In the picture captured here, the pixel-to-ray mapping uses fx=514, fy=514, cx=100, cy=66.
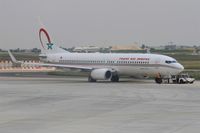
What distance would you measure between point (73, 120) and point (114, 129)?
303 centimetres

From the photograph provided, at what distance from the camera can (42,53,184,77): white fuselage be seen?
51344 mm

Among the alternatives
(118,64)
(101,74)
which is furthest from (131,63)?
(101,74)

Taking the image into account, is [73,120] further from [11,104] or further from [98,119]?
[11,104]

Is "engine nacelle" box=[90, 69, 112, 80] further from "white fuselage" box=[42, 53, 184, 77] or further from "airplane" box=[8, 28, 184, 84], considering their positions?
"white fuselage" box=[42, 53, 184, 77]

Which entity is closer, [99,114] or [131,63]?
[99,114]

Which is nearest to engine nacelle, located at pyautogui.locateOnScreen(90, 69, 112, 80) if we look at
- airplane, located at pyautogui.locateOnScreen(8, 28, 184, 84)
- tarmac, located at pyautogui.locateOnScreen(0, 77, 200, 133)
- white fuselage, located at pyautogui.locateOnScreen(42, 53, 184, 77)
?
airplane, located at pyautogui.locateOnScreen(8, 28, 184, 84)

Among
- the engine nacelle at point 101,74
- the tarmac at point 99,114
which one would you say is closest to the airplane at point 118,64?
the engine nacelle at point 101,74

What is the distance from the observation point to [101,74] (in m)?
52.6

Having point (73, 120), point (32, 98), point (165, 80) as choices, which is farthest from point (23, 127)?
point (165, 80)

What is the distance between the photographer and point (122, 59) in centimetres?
5369

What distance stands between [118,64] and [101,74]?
8.13 ft

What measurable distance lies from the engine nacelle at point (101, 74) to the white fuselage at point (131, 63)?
130cm

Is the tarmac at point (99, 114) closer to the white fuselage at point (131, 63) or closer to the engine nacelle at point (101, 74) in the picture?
the white fuselage at point (131, 63)

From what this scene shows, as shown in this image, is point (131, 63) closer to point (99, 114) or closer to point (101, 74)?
point (101, 74)
